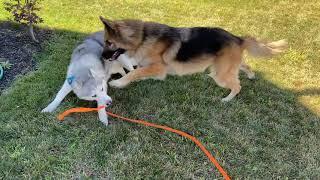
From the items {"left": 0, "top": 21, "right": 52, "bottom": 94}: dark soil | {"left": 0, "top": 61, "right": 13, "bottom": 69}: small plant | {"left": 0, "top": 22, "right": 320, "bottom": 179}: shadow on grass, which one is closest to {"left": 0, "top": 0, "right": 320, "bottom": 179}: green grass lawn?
{"left": 0, "top": 22, "right": 320, "bottom": 179}: shadow on grass

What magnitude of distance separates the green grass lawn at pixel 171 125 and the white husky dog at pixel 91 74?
17 centimetres

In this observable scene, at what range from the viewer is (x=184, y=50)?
194 inches

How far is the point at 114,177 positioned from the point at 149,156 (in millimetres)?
428

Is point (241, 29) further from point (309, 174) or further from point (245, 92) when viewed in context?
point (309, 174)

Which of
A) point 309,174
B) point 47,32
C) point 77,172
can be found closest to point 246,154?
point 309,174

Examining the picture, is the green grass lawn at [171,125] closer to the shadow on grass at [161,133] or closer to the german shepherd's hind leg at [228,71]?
the shadow on grass at [161,133]

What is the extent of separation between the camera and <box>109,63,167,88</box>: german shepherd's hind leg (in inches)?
192

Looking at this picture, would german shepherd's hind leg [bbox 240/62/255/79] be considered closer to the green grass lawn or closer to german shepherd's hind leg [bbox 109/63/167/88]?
the green grass lawn

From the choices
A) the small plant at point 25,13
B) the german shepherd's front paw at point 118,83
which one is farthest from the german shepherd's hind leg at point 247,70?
the small plant at point 25,13

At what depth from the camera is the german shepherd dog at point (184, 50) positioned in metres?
4.86

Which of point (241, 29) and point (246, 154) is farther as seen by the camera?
point (241, 29)

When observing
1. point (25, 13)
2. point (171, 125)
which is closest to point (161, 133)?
point (171, 125)

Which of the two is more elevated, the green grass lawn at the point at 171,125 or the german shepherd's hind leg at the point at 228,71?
the german shepherd's hind leg at the point at 228,71

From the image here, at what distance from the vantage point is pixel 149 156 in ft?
13.2
